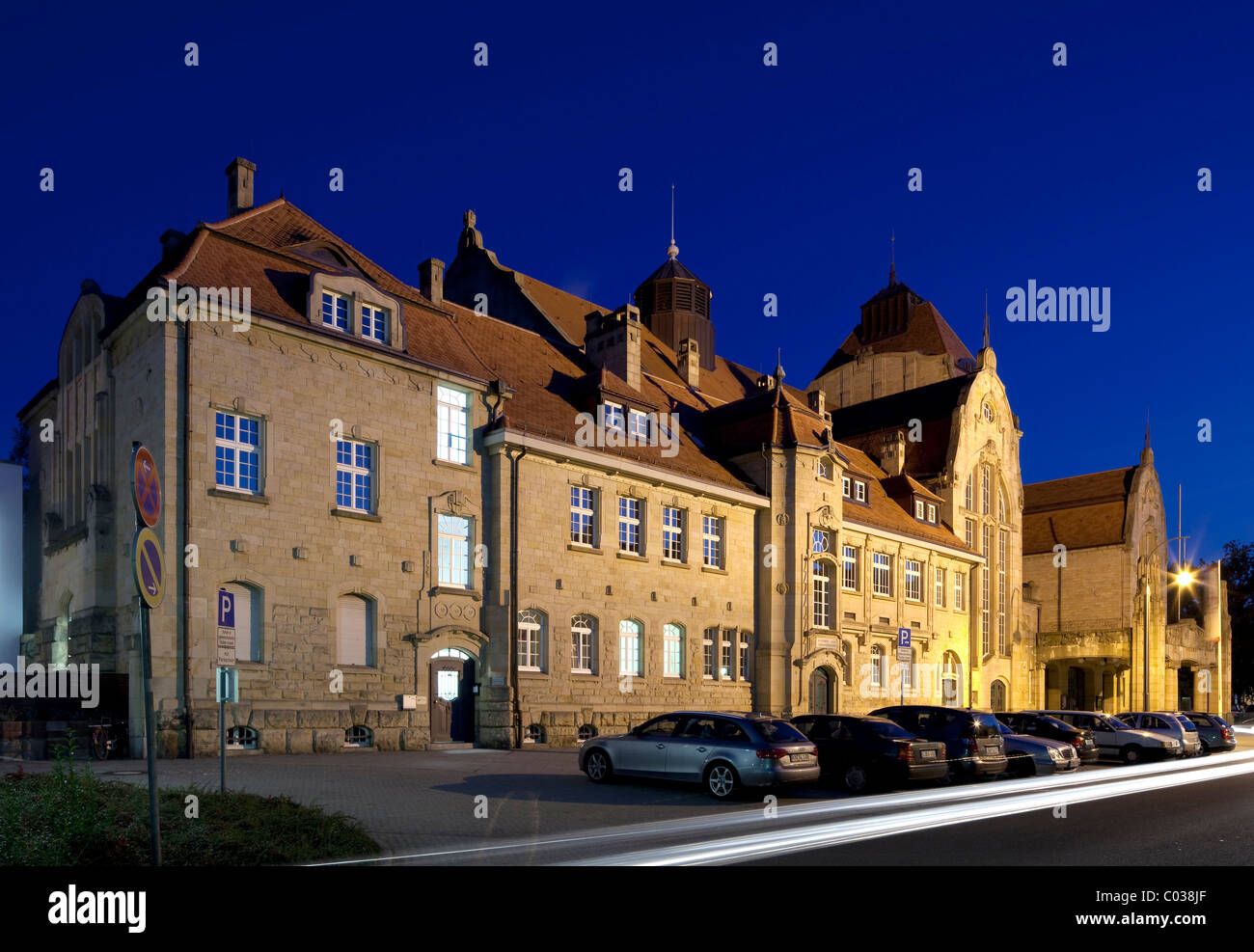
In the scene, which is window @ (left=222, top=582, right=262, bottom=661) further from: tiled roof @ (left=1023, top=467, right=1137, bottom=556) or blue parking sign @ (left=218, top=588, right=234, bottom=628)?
tiled roof @ (left=1023, top=467, right=1137, bottom=556)

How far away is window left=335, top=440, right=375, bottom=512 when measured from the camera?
25.5 metres

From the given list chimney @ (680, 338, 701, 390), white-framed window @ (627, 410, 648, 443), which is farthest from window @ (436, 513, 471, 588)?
chimney @ (680, 338, 701, 390)

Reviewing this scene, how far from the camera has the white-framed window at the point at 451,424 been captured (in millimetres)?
27859

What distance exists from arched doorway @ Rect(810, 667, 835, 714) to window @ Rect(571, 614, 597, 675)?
1022 centimetres

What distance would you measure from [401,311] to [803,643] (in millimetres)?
17609

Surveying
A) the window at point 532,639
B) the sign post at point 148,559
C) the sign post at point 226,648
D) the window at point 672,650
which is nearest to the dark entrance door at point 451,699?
the window at point 532,639

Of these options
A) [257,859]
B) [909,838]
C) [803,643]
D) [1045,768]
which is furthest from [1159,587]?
[257,859]

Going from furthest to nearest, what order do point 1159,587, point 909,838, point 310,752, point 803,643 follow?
point 1159,587 < point 803,643 < point 310,752 < point 909,838

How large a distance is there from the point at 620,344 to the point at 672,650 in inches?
401

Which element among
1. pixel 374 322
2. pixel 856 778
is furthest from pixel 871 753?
pixel 374 322
